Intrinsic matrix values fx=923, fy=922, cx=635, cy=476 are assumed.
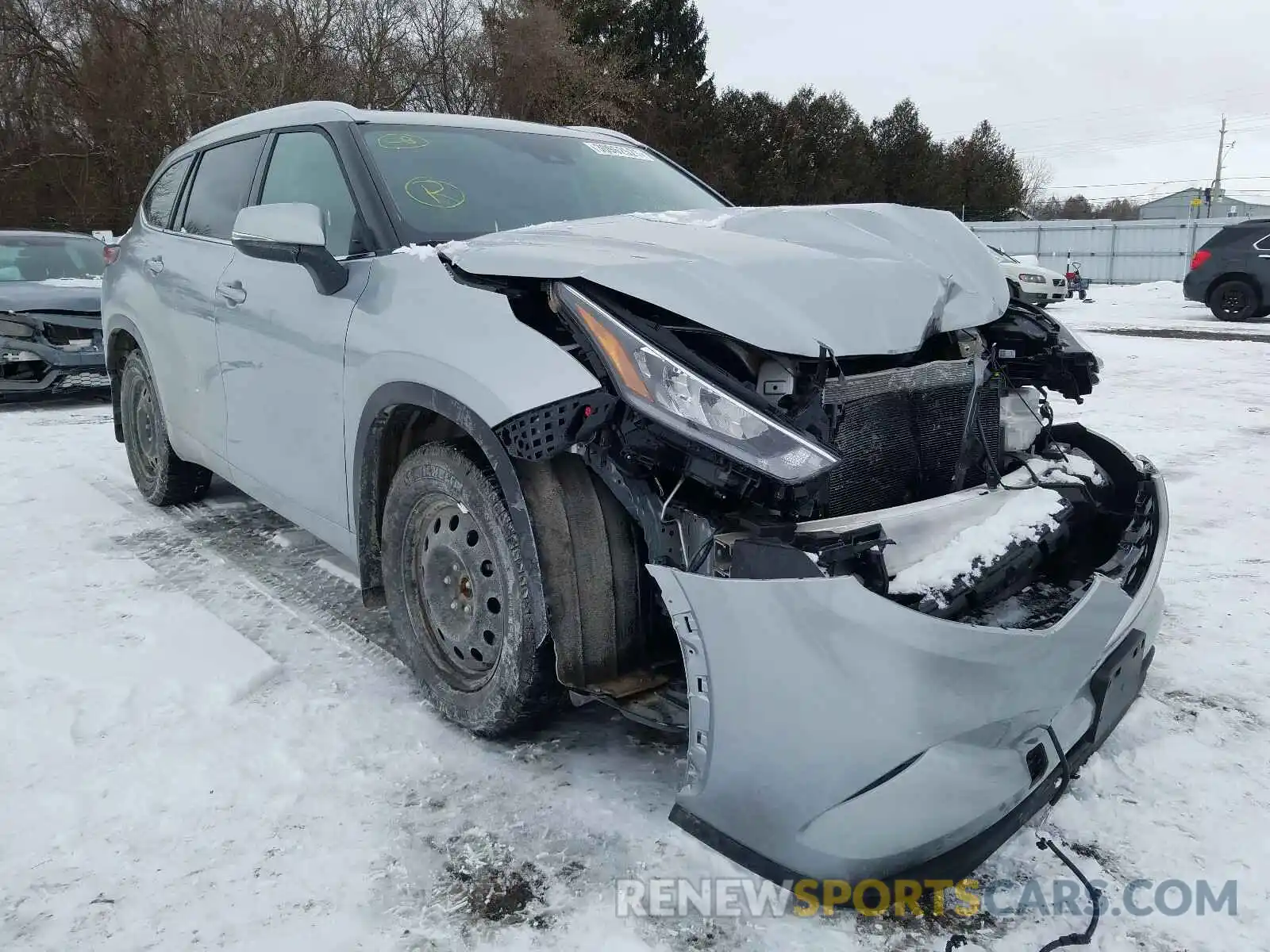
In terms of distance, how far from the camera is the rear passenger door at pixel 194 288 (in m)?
3.72

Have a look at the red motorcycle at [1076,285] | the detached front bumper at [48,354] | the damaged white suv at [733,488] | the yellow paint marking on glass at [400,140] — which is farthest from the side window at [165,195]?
the red motorcycle at [1076,285]

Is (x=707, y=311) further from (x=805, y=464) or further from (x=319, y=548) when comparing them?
(x=319, y=548)

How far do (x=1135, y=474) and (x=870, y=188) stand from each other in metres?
44.7

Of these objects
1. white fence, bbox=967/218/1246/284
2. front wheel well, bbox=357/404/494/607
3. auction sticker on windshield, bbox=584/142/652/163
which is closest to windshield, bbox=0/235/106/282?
auction sticker on windshield, bbox=584/142/652/163

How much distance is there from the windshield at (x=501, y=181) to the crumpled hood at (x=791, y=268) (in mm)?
477

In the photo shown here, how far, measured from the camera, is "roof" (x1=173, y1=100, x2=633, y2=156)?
325cm

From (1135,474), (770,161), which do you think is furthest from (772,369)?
(770,161)

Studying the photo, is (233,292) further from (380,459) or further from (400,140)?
(380,459)

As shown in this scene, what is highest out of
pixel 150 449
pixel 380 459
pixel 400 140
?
pixel 400 140

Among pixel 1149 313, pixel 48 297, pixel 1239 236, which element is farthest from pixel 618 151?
pixel 1149 313

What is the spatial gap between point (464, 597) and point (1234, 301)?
16.5 meters

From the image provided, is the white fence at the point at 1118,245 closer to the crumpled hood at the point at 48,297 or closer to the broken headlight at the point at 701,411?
the crumpled hood at the point at 48,297

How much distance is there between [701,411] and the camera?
74.0 inches

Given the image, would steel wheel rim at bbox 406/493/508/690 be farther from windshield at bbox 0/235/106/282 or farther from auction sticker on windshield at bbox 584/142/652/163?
windshield at bbox 0/235/106/282
